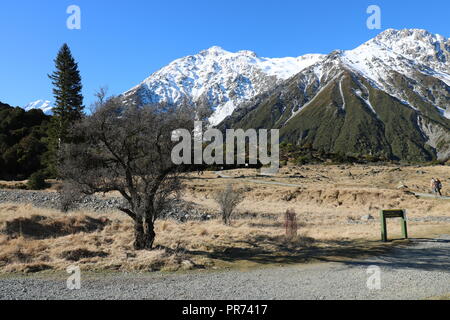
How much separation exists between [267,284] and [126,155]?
8.53 m

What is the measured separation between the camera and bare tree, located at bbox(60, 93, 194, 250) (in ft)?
44.7

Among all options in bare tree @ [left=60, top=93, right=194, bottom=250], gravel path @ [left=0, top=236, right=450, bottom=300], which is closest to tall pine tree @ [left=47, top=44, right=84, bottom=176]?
bare tree @ [left=60, top=93, right=194, bottom=250]

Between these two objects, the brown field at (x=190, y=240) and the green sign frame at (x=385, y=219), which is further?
the green sign frame at (x=385, y=219)

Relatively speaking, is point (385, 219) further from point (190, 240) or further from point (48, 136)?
point (48, 136)

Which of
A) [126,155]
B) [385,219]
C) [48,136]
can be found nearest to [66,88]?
[48,136]

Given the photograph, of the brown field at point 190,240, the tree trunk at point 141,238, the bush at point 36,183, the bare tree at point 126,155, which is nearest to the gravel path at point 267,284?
the brown field at point 190,240

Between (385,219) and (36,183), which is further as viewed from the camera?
(36,183)

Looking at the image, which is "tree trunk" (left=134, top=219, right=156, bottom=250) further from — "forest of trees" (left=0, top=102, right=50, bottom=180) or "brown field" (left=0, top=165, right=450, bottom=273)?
"forest of trees" (left=0, top=102, right=50, bottom=180)

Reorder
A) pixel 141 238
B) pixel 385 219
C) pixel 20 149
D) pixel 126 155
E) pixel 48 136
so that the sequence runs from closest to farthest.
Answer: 1. pixel 126 155
2. pixel 141 238
3. pixel 385 219
4. pixel 48 136
5. pixel 20 149

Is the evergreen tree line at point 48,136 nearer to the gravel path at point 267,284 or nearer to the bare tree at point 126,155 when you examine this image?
the bare tree at point 126,155

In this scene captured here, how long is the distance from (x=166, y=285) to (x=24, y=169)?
48.4 metres

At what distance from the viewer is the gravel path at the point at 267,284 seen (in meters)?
8.45

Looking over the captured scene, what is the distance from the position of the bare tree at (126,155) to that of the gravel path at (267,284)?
14.1 feet

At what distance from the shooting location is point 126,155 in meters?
14.5
